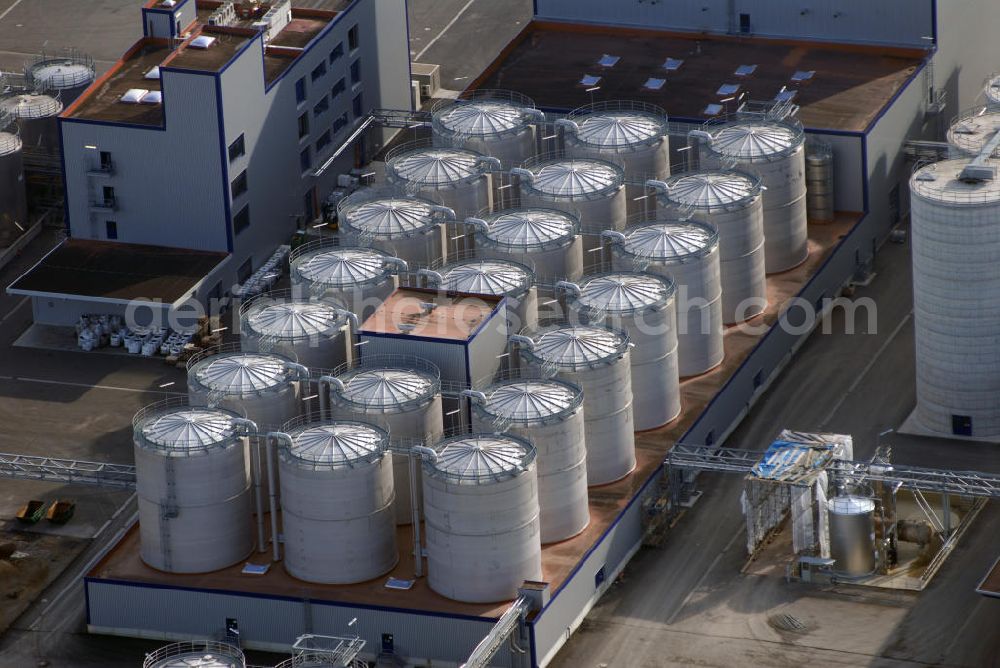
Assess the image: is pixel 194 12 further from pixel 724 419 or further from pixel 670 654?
pixel 670 654

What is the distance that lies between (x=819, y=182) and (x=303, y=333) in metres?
40.1

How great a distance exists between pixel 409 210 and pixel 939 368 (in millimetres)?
30985

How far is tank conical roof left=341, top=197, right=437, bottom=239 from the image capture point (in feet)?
473

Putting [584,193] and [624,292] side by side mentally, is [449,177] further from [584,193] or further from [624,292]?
[624,292]

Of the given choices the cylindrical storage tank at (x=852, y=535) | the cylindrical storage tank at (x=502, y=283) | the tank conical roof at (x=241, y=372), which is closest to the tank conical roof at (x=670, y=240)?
the cylindrical storage tank at (x=502, y=283)

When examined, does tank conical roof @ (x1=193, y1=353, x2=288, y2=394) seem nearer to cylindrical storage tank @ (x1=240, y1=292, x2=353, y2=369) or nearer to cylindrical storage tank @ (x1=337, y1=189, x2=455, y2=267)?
cylindrical storage tank @ (x1=240, y1=292, x2=353, y2=369)

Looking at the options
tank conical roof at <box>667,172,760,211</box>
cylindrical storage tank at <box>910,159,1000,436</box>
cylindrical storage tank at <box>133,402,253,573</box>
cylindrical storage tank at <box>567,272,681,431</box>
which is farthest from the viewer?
tank conical roof at <box>667,172,760,211</box>

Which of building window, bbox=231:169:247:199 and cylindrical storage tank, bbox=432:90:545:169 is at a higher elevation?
cylindrical storage tank, bbox=432:90:545:169

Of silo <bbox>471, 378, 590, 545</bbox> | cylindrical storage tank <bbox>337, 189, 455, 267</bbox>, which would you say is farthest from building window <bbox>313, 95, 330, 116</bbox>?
silo <bbox>471, 378, 590, 545</bbox>

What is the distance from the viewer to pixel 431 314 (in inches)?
5241

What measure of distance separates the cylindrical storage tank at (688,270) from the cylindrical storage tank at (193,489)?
88.3 ft

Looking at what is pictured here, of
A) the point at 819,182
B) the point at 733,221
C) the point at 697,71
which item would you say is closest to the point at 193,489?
the point at 733,221

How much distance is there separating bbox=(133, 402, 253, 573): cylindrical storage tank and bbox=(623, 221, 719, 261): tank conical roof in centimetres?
2721

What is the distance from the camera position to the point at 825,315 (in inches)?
6122
